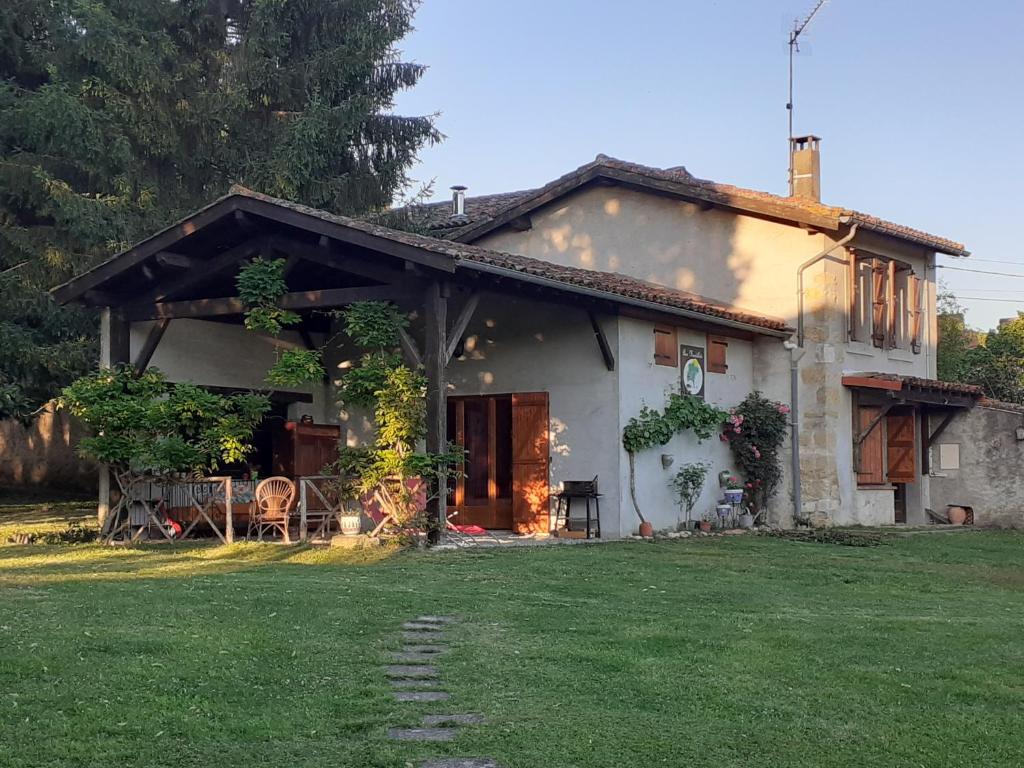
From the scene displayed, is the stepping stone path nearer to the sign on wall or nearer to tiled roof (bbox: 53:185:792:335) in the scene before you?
tiled roof (bbox: 53:185:792:335)

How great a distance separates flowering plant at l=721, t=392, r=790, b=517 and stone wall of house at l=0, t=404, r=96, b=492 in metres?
14.7

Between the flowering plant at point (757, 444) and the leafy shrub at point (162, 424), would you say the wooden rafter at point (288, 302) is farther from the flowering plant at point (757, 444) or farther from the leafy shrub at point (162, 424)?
the flowering plant at point (757, 444)

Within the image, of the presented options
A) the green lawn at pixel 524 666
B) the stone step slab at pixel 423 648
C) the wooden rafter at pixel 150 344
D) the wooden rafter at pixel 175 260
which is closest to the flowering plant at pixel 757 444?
the green lawn at pixel 524 666

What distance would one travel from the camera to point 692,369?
53.0 feet

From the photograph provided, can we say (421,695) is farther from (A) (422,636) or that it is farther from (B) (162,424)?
(B) (162,424)

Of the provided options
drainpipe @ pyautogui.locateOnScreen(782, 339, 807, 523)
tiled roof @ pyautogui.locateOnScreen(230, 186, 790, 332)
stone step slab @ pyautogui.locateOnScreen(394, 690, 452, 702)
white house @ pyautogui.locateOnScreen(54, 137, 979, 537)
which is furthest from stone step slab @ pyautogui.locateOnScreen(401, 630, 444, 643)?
drainpipe @ pyautogui.locateOnScreen(782, 339, 807, 523)

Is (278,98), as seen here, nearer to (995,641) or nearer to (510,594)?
(510,594)

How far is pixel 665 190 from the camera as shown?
1809 cm

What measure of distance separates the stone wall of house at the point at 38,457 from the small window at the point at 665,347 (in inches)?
567

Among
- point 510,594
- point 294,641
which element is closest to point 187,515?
point 510,594

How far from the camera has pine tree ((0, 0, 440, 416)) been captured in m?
18.4

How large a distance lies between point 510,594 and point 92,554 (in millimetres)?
5679

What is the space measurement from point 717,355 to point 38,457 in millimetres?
15549

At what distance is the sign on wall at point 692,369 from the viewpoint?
629 inches
